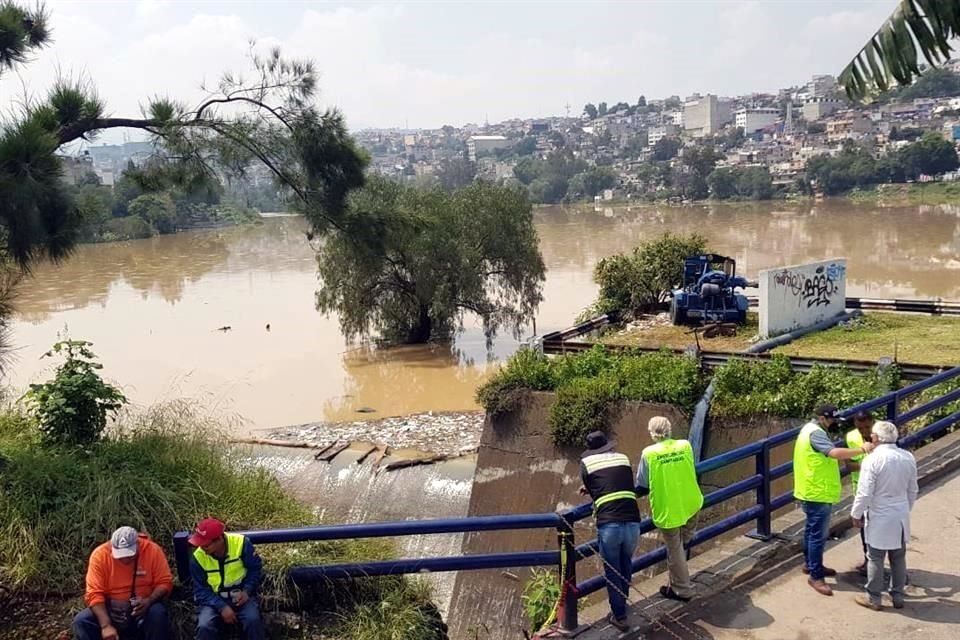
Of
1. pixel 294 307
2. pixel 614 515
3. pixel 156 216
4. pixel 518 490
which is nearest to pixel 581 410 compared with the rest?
pixel 518 490

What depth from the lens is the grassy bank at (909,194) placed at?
8794 centimetres

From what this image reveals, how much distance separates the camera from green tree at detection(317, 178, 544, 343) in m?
29.2

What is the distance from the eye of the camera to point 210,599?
211 inches

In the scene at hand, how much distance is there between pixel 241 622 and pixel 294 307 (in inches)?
1625

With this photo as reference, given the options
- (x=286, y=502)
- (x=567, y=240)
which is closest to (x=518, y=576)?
(x=286, y=502)

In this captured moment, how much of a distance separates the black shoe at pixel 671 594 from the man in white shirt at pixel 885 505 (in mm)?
1208

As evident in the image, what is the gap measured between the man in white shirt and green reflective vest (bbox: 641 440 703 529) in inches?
44.6

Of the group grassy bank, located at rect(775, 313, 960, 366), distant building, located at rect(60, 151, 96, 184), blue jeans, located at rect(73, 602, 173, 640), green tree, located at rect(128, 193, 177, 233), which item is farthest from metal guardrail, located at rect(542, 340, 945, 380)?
green tree, located at rect(128, 193, 177, 233)

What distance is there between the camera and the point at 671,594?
5859mm

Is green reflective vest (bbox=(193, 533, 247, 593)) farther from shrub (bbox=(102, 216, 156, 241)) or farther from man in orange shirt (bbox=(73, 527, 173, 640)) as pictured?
shrub (bbox=(102, 216, 156, 241))

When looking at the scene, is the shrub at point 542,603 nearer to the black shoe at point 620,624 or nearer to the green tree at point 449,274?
the black shoe at point 620,624

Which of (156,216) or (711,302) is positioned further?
(156,216)

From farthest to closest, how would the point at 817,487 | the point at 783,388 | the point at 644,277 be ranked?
the point at 644,277
the point at 783,388
the point at 817,487

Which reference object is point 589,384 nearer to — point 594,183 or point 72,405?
point 72,405
